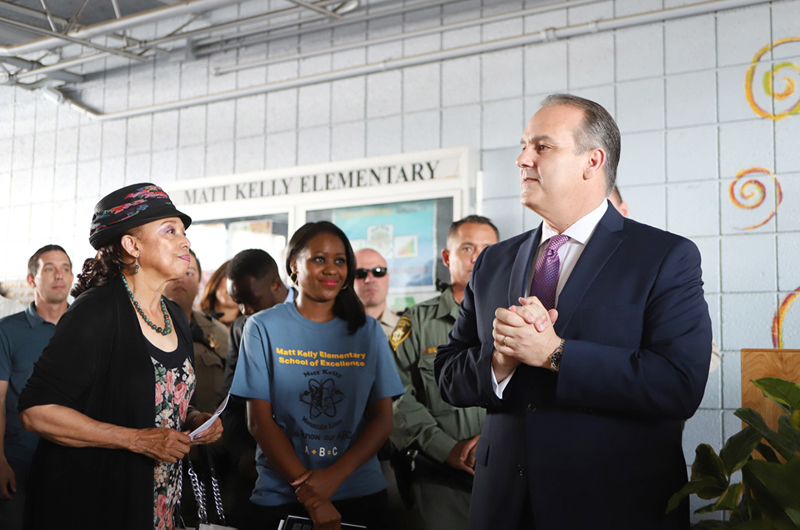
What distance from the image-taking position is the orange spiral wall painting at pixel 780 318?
3.44m

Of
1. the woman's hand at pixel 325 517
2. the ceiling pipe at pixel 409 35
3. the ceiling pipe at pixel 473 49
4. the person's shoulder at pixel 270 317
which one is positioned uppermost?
the ceiling pipe at pixel 409 35

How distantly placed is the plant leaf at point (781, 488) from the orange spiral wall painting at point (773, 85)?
2.77m

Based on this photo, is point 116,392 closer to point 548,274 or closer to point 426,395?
point 548,274

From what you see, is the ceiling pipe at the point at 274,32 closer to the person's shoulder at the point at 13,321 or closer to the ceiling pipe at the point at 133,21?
the ceiling pipe at the point at 133,21

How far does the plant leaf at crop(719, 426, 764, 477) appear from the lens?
1.34m

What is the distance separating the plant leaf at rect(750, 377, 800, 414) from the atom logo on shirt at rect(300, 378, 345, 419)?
1.30 meters

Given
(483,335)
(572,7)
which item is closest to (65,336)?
(483,335)

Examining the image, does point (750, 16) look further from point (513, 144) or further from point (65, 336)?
point (65, 336)

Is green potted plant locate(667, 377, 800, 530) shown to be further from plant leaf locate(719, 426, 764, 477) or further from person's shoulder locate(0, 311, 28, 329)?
person's shoulder locate(0, 311, 28, 329)

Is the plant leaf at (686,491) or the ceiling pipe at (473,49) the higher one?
the ceiling pipe at (473,49)

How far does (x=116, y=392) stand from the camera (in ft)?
5.88

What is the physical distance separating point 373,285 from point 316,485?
6.26ft

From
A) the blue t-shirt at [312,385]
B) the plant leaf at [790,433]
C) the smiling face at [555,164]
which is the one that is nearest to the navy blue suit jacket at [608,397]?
the smiling face at [555,164]

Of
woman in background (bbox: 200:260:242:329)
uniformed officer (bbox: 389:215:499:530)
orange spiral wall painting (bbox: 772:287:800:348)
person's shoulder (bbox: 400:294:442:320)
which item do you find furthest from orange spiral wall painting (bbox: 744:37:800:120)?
woman in background (bbox: 200:260:242:329)
